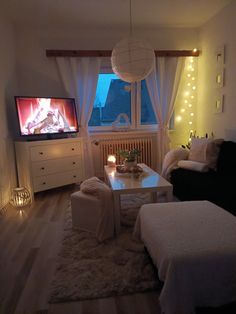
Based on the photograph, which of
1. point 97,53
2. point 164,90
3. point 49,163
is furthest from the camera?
point 164,90

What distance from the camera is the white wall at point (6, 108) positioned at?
3.20m

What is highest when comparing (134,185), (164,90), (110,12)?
(110,12)

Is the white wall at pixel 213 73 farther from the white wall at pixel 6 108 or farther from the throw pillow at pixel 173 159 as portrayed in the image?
the white wall at pixel 6 108

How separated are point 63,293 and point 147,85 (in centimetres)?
358

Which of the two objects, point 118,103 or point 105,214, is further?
point 118,103

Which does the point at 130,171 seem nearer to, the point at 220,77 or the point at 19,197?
the point at 19,197

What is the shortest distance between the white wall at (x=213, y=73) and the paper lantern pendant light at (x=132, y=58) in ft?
4.59

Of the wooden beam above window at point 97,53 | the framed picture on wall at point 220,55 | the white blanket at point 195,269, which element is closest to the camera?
the white blanket at point 195,269

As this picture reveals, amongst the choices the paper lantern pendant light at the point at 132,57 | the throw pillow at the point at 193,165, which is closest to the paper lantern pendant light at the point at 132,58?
the paper lantern pendant light at the point at 132,57

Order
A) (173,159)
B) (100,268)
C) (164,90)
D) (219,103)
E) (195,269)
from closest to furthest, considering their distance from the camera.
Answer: (195,269) < (100,268) < (173,159) < (219,103) < (164,90)

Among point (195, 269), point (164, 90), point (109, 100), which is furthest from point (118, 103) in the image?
point (195, 269)

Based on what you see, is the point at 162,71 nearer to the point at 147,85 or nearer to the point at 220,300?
the point at 147,85

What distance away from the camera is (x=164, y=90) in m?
4.30

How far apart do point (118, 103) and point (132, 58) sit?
1.76 m
